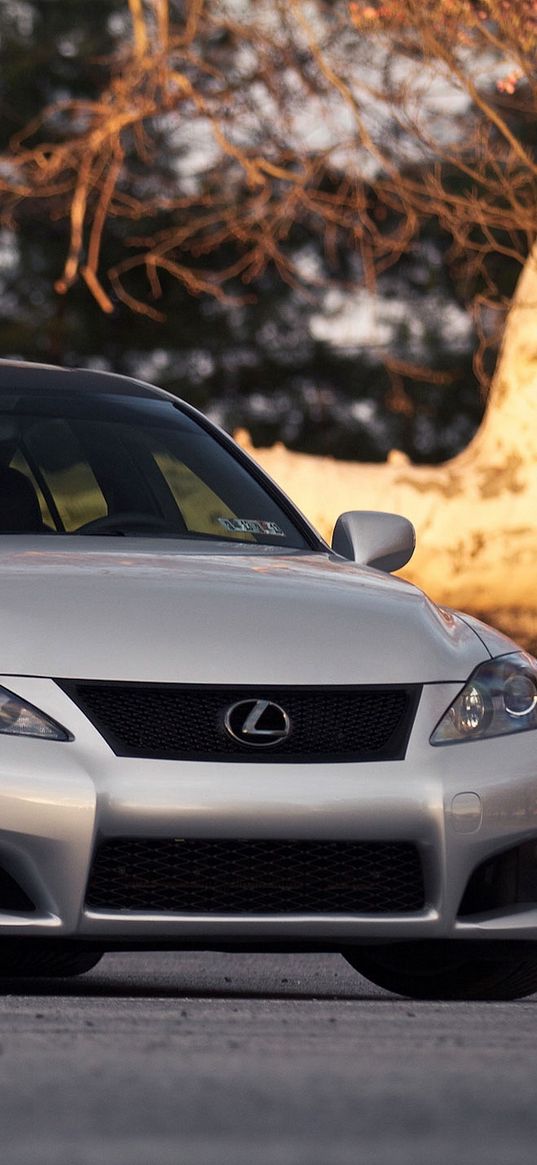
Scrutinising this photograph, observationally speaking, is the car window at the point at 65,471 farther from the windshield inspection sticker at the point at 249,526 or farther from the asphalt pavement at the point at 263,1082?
the asphalt pavement at the point at 263,1082

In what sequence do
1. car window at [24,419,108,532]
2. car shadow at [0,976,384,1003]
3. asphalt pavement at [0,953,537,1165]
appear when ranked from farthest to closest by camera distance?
car window at [24,419,108,532] → car shadow at [0,976,384,1003] → asphalt pavement at [0,953,537,1165]

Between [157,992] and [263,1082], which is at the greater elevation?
[263,1082]

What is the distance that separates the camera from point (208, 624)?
18.8ft

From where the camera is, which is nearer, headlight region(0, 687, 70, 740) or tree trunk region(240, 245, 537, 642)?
headlight region(0, 687, 70, 740)

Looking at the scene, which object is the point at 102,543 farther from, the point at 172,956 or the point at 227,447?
the point at 172,956

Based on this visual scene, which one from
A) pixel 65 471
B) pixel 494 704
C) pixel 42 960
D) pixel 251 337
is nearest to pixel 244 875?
pixel 42 960

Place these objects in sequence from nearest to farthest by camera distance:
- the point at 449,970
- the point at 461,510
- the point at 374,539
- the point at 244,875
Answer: the point at 244,875 < the point at 449,970 < the point at 374,539 < the point at 461,510

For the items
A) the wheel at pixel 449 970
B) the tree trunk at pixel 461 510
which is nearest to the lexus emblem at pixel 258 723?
the wheel at pixel 449 970

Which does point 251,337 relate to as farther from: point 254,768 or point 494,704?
point 254,768

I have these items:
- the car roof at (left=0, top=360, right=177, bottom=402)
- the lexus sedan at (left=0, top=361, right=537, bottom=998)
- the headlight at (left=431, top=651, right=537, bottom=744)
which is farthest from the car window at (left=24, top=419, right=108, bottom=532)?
the headlight at (left=431, top=651, right=537, bottom=744)

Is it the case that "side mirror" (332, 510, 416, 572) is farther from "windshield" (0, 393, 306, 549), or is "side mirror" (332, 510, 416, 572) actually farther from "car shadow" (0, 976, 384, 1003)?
"car shadow" (0, 976, 384, 1003)

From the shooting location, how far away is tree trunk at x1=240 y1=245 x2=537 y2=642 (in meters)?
15.9

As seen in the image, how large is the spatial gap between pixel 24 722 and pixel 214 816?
46cm

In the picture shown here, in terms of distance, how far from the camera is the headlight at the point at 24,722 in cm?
548
